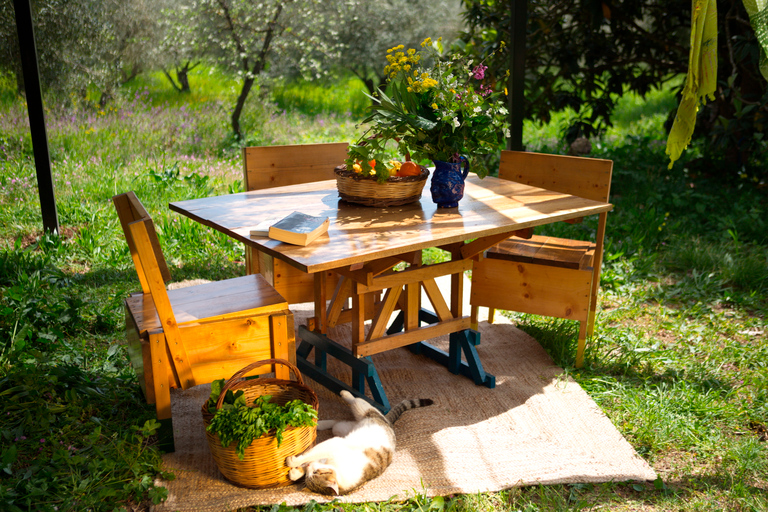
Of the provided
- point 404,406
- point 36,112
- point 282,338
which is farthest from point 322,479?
point 36,112

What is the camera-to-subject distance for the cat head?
2.23 meters

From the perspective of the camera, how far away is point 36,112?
4.50 meters

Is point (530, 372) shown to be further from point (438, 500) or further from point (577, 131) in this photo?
point (577, 131)

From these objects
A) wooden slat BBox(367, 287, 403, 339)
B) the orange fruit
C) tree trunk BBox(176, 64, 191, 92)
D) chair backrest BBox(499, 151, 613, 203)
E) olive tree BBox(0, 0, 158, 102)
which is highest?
olive tree BBox(0, 0, 158, 102)

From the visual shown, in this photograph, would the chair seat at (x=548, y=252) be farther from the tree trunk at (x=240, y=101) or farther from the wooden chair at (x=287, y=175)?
the tree trunk at (x=240, y=101)

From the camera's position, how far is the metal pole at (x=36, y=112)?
14.3 feet

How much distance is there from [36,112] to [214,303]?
9.40ft

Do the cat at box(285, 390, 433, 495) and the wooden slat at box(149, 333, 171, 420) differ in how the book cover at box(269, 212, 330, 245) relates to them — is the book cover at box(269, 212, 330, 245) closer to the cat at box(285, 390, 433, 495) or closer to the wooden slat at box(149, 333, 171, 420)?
the wooden slat at box(149, 333, 171, 420)

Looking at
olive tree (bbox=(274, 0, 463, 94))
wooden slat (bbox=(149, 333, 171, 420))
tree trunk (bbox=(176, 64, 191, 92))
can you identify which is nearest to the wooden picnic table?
wooden slat (bbox=(149, 333, 171, 420))

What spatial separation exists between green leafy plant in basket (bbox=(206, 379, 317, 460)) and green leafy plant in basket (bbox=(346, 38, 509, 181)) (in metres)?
0.96

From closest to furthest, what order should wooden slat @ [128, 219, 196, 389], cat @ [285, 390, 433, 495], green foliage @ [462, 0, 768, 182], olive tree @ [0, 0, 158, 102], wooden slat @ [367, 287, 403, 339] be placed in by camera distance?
wooden slat @ [128, 219, 196, 389]
cat @ [285, 390, 433, 495]
wooden slat @ [367, 287, 403, 339]
olive tree @ [0, 0, 158, 102]
green foliage @ [462, 0, 768, 182]

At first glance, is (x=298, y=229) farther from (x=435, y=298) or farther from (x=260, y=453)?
(x=435, y=298)

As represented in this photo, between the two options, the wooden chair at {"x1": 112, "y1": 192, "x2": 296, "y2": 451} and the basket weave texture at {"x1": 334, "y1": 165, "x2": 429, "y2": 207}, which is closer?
the wooden chair at {"x1": 112, "y1": 192, "x2": 296, "y2": 451}

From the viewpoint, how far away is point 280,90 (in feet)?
22.9
